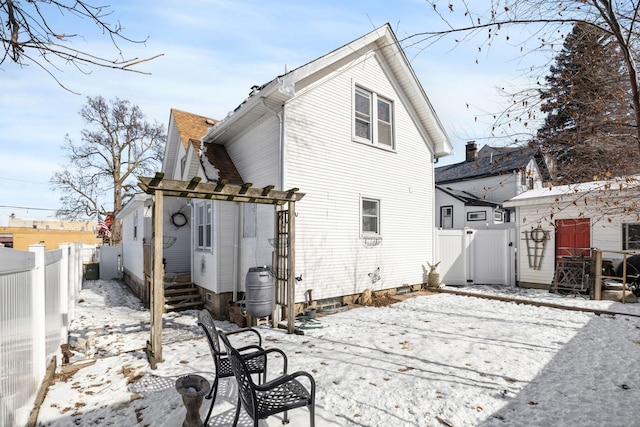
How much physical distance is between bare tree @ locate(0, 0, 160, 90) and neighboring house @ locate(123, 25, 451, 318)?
17.4 ft

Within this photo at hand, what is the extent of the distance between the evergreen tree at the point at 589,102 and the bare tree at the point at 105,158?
28.7m

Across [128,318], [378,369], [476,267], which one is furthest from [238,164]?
[476,267]

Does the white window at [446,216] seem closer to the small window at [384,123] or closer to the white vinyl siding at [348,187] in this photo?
the white vinyl siding at [348,187]

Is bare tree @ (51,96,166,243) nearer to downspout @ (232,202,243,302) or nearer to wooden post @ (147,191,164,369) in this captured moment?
downspout @ (232,202,243,302)

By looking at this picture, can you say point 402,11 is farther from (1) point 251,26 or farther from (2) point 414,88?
(2) point 414,88

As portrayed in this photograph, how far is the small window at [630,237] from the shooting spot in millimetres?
10648

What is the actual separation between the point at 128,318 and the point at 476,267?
12.8m

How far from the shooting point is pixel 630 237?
10.8 meters

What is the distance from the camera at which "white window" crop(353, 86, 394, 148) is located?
10211 millimetres

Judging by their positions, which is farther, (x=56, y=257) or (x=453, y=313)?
(x=453, y=313)

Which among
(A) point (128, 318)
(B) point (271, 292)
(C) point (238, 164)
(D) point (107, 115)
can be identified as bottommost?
(A) point (128, 318)

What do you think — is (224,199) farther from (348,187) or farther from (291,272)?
(348,187)

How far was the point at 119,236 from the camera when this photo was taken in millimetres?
27234

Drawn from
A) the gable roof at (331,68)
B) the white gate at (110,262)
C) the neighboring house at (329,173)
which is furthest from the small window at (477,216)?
the white gate at (110,262)
